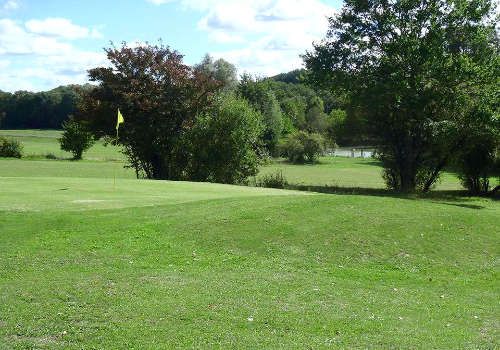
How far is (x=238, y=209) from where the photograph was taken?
59.9ft

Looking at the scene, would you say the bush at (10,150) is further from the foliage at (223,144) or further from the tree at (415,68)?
the tree at (415,68)

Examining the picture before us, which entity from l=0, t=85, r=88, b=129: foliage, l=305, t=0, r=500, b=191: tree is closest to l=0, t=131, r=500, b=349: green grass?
l=305, t=0, r=500, b=191: tree

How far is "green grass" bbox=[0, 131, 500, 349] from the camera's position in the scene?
8.43m

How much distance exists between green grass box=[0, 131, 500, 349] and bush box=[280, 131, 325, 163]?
69.2 meters

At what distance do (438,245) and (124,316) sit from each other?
9.74 metres

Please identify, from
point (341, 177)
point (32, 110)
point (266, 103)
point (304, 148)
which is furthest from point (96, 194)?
point (32, 110)

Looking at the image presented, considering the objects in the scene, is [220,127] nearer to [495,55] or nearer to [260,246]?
[495,55]

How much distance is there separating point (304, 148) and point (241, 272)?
78.5 m

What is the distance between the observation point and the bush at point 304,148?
9044 cm

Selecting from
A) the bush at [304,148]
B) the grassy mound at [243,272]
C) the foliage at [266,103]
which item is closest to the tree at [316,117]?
the foliage at [266,103]

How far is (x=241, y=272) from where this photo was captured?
1257 cm

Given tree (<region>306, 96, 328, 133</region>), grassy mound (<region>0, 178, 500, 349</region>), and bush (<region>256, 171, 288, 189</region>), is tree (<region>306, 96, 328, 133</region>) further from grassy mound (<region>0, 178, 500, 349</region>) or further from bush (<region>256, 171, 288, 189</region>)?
grassy mound (<region>0, 178, 500, 349</region>)

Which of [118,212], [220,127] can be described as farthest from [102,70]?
[118,212]

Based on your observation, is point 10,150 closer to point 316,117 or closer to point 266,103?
point 266,103
